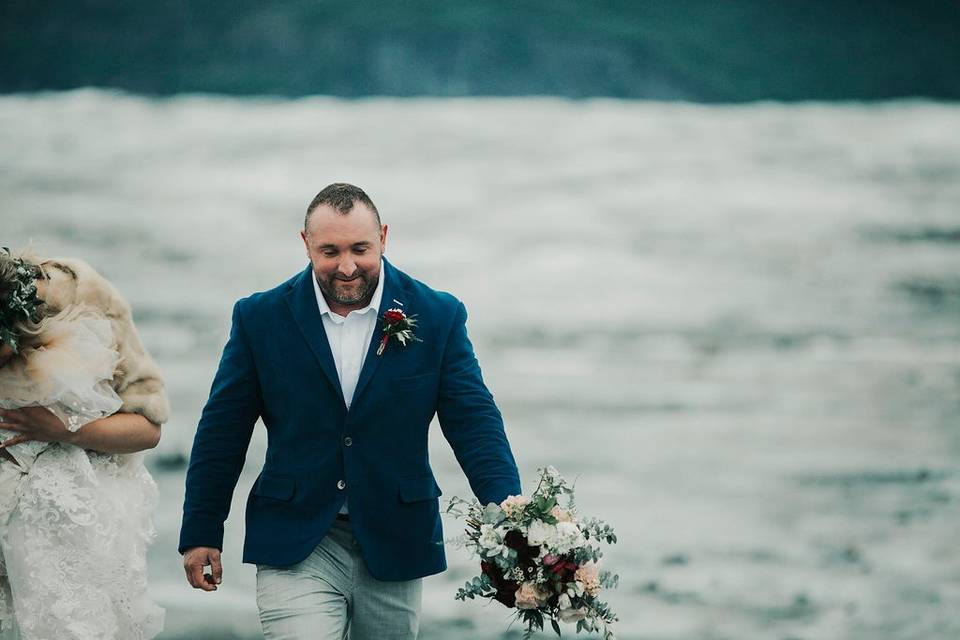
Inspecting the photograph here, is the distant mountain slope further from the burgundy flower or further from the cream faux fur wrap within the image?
the burgundy flower

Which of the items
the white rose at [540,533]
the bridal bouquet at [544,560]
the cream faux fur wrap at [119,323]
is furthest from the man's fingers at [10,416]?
the white rose at [540,533]

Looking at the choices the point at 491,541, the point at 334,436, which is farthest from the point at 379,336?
the point at 491,541

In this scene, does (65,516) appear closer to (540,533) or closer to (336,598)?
(336,598)

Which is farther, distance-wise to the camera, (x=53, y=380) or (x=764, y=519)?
(x=764, y=519)

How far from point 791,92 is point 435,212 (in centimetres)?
168

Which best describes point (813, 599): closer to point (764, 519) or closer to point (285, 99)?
point (764, 519)

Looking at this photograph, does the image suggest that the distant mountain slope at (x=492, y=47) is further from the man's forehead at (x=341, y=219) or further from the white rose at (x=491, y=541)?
the white rose at (x=491, y=541)

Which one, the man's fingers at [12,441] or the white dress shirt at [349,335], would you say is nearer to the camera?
the white dress shirt at [349,335]

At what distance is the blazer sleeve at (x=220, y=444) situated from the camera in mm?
3820

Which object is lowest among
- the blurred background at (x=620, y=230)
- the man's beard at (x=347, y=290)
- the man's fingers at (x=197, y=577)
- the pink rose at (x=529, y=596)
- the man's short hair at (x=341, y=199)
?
the man's fingers at (x=197, y=577)

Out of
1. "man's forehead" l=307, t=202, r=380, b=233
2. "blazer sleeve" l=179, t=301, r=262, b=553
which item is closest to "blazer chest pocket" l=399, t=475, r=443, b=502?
"blazer sleeve" l=179, t=301, r=262, b=553

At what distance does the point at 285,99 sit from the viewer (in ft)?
21.0

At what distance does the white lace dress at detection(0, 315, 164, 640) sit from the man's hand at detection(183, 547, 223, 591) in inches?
12.1

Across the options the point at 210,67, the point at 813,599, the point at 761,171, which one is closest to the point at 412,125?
the point at 210,67
